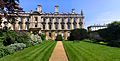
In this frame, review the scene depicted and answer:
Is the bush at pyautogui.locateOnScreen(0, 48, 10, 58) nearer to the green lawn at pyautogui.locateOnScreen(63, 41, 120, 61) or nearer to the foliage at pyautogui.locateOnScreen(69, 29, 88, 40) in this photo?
the green lawn at pyautogui.locateOnScreen(63, 41, 120, 61)

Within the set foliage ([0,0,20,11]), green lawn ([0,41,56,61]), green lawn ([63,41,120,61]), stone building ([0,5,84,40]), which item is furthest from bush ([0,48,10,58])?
stone building ([0,5,84,40])

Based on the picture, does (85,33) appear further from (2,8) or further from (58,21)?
(2,8)

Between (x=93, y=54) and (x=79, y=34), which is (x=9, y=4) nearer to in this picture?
(x=93, y=54)

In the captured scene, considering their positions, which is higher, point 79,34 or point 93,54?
point 79,34

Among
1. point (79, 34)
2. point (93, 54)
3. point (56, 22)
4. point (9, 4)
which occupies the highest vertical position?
point (56, 22)

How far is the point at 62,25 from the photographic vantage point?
311 ft

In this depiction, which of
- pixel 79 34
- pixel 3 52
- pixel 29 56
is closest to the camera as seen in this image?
pixel 29 56

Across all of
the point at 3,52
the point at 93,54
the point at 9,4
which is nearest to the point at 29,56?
the point at 3,52

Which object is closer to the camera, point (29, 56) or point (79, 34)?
point (29, 56)

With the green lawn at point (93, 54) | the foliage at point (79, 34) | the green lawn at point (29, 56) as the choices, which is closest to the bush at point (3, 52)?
the green lawn at point (29, 56)

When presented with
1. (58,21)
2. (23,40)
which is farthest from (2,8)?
(58,21)

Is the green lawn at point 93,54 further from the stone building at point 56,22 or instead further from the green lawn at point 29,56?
the stone building at point 56,22

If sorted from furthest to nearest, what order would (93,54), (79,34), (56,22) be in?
1. (56,22)
2. (79,34)
3. (93,54)

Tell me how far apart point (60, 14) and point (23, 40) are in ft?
198
